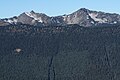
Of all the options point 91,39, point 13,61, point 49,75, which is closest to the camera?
point 49,75

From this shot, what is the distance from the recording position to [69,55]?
182875 millimetres

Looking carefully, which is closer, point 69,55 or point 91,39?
point 69,55

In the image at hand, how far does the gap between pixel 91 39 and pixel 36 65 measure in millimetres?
30529

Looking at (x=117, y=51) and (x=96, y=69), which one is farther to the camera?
(x=117, y=51)

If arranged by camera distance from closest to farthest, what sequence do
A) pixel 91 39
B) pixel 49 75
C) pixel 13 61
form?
1. pixel 49 75
2. pixel 13 61
3. pixel 91 39

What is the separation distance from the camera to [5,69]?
174000mm

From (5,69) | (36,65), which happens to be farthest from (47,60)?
(5,69)

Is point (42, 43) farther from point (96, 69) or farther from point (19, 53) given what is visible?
point (96, 69)

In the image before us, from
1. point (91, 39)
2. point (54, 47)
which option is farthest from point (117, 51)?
point (54, 47)

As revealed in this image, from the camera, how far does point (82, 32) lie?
199 metres

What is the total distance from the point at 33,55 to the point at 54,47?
11.8 m

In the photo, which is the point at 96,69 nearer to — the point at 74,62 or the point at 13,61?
the point at 74,62

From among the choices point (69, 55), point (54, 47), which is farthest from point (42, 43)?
point (69, 55)

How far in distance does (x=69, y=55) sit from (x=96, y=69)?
16746 mm
